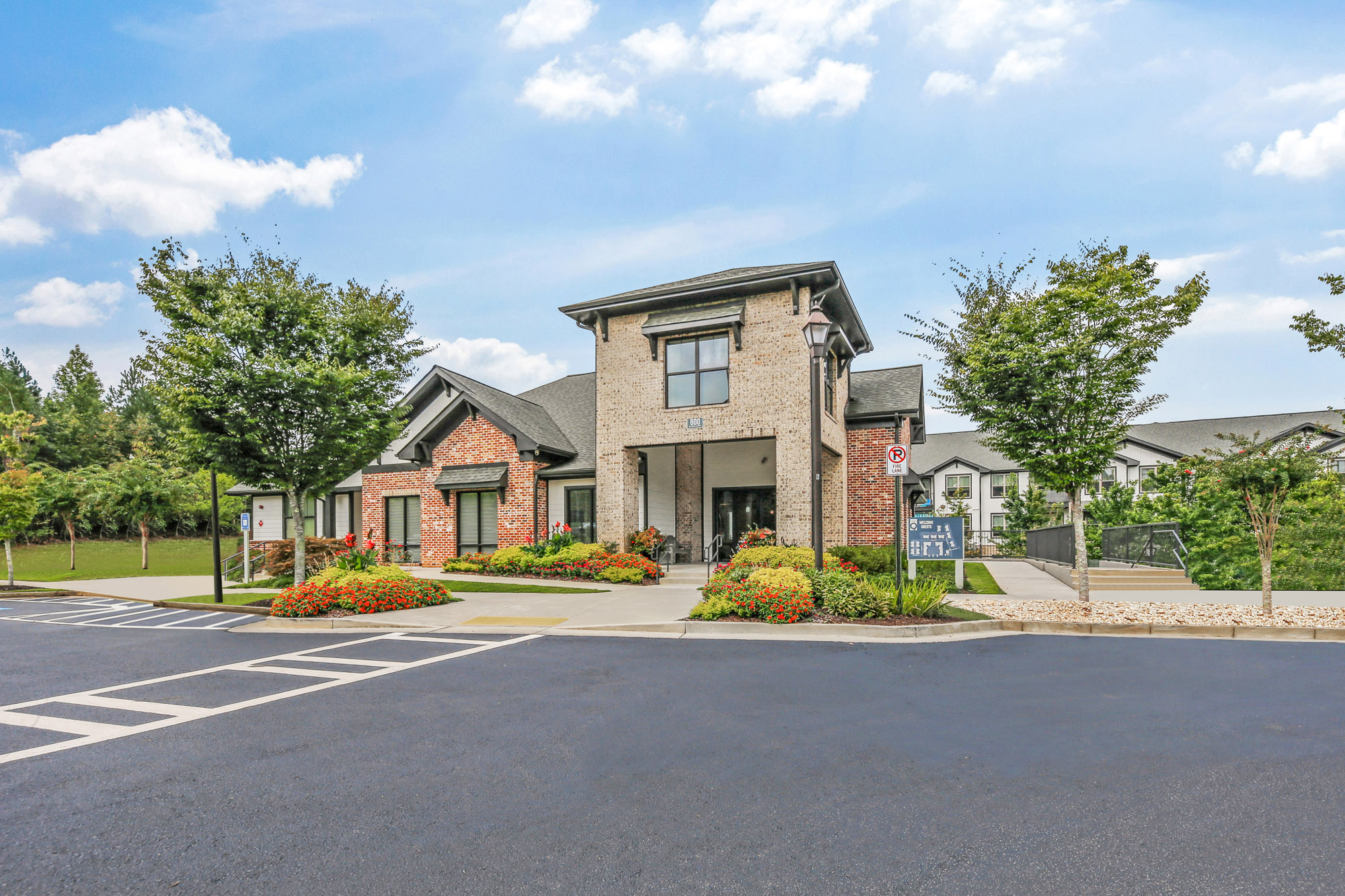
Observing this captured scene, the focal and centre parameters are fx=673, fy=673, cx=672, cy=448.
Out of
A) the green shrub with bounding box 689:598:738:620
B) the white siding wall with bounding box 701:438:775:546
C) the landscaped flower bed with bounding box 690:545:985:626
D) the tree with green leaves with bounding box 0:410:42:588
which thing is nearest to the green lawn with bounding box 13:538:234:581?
the tree with green leaves with bounding box 0:410:42:588

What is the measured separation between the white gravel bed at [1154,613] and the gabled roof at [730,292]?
8.24 meters

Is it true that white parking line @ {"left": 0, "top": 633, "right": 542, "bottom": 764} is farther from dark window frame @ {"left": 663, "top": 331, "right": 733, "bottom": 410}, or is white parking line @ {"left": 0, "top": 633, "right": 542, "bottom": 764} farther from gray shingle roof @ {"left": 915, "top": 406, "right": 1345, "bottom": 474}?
gray shingle roof @ {"left": 915, "top": 406, "right": 1345, "bottom": 474}

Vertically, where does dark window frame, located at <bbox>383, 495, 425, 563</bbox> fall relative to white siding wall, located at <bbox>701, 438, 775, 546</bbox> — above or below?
below

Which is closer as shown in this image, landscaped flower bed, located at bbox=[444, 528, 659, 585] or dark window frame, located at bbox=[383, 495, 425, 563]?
landscaped flower bed, located at bbox=[444, 528, 659, 585]

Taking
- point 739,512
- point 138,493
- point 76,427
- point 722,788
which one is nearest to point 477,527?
point 739,512

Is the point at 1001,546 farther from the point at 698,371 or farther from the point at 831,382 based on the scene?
the point at 698,371

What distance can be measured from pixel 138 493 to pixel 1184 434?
59.4 metres

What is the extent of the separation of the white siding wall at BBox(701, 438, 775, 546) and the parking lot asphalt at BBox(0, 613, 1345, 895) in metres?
13.2

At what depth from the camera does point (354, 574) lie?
43.2ft

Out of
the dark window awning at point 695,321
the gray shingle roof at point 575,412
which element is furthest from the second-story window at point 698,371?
the gray shingle roof at point 575,412

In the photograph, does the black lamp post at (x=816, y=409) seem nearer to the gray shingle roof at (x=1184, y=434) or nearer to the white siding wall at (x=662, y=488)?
the white siding wall at (x=662, y=488)

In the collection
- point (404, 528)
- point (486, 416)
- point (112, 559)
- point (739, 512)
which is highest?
point (486, 416)

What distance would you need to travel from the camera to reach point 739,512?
20.9 metres

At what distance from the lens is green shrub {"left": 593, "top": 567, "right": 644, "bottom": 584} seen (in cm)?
1644
